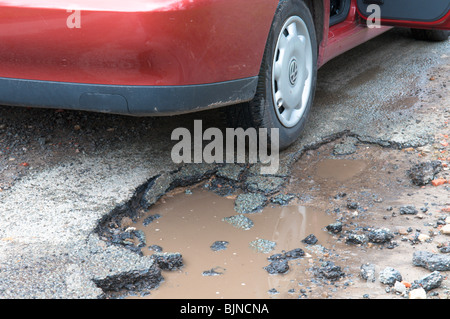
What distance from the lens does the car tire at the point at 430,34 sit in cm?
495

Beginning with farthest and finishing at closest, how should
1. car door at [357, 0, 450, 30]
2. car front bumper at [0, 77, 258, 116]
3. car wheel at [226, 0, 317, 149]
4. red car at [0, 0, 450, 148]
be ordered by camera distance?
car door at [357, 0, 450, 30] → car wheel at [226, 0, 317, 149] → car front bumper at [0, 77, 258, 116] → red car at [0, 0, 450, 148]

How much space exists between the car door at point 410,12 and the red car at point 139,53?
1137 millimetres

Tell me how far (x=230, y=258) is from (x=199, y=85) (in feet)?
2.47

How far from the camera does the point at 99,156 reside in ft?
10.1

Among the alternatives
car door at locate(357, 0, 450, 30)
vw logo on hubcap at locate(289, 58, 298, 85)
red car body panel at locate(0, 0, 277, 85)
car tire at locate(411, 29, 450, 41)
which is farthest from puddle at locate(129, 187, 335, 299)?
car tire at locate(411, 29, 450, 41)

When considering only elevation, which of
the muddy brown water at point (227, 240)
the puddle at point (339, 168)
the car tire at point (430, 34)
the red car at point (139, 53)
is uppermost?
the red car at point (139, 53)

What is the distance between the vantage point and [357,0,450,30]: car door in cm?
376

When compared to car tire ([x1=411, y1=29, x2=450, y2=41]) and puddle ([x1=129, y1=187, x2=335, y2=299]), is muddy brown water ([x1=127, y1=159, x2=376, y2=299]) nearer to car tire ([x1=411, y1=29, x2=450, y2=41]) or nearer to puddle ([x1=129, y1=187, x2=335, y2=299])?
puddle ([x1=129, y1=187, x2=335, y2=299])

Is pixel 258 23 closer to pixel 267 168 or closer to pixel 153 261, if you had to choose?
pixel 267 168

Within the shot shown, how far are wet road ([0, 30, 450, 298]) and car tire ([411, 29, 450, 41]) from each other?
1.14 feet

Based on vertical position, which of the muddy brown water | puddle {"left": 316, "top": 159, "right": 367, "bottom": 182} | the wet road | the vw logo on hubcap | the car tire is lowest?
the muddy brown water

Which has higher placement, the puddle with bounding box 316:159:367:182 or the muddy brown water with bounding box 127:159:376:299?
the puddle with bounding box 316:159:367:182

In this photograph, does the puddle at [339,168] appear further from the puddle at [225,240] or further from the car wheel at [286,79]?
the puddle at [225,240]

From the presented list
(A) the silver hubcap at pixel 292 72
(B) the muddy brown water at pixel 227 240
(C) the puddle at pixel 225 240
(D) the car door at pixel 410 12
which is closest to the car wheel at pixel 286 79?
(A) the silver hubcap at pixel 292 72
